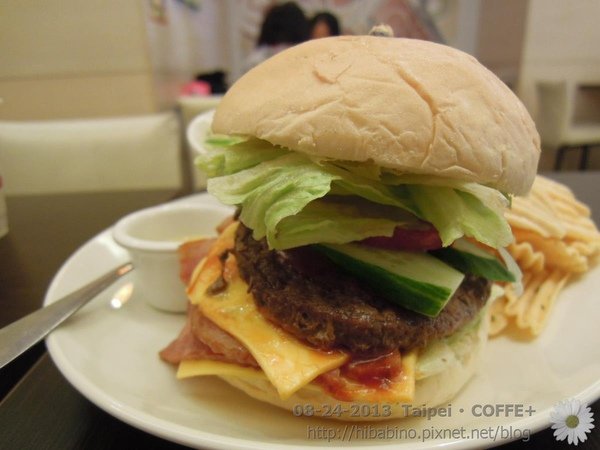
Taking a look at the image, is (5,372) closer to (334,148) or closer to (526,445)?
(334,148)

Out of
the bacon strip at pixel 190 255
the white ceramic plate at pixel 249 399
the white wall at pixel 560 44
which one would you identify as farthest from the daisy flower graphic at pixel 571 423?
the white wall at pixel 560 44

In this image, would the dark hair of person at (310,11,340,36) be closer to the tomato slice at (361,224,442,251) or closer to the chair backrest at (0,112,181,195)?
the chair backrest at (0,112,181,195)

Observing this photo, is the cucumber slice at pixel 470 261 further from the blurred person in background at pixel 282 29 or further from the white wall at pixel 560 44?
the white wall at pixel 560 44

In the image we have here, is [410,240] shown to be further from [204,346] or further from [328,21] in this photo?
[328,21]

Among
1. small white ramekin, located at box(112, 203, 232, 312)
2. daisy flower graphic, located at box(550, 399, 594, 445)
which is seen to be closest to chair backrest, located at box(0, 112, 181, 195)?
small white ramekin, located at box(112, 203, 232, 312)

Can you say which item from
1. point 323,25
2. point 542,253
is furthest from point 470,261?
point 323,25

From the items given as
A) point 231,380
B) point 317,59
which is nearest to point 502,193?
point 317,59

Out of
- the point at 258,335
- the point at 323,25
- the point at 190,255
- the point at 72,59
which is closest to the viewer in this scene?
the point at 258,335

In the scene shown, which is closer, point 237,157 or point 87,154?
point 237,157
